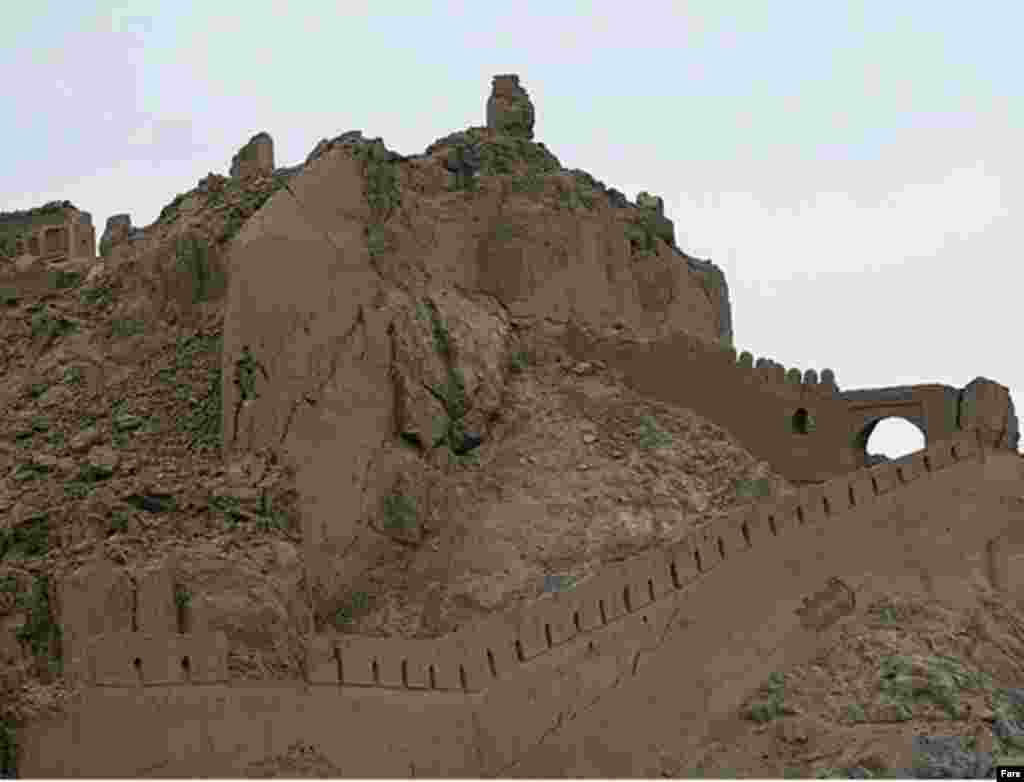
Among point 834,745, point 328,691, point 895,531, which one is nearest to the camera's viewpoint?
point 328,691

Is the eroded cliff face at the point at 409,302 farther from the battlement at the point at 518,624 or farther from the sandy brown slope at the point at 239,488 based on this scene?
the battlement at the point at 518,624

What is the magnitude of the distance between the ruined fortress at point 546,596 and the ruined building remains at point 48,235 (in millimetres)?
88

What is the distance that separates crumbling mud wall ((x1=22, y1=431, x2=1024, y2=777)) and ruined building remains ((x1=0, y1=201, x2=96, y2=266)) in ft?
30.7

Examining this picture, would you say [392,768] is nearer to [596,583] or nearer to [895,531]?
[596,583]

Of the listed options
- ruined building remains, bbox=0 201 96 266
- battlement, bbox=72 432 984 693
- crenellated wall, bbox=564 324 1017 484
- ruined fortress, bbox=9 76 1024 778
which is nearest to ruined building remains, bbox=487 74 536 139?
ruined fortress, bbox=9 76 1024 778

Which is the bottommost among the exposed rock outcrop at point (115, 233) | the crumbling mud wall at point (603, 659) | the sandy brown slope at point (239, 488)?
the crumbling mud wall at point (603, 659)

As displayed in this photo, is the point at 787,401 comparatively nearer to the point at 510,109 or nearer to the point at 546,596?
the point at 510,109

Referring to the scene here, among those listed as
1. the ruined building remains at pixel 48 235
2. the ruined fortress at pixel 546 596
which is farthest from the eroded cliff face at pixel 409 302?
the ruined building remains at pixel 48 235

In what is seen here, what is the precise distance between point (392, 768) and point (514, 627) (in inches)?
98.3

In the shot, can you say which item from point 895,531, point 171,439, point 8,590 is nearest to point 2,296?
point 171,439

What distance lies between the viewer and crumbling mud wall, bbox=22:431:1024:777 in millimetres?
36562

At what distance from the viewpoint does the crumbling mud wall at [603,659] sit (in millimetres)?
36562

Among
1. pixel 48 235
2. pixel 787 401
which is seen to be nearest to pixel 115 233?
pixel 48 235

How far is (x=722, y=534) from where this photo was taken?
137 ft
